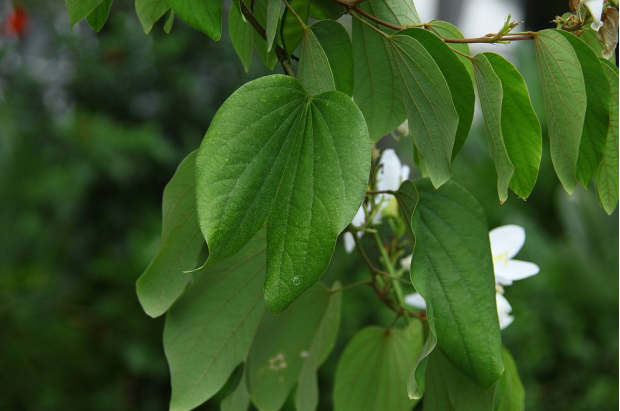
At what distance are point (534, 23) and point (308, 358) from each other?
5.22 m

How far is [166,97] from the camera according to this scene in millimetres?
2645

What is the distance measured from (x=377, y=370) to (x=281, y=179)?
0.30 metres

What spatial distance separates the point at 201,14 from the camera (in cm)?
38

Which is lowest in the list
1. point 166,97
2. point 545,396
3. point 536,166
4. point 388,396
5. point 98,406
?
point 545,396

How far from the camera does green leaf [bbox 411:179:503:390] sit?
42cm

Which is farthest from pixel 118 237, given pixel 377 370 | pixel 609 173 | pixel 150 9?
pixel 609 173

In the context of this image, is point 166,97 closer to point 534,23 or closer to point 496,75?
point 496,75

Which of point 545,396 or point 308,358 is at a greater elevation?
point 308,358

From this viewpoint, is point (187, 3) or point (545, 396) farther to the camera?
point (545, 396)

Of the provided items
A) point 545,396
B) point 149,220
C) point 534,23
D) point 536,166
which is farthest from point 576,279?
point 534,23

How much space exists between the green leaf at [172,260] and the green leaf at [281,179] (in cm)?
12

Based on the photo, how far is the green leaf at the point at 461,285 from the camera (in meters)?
0.42

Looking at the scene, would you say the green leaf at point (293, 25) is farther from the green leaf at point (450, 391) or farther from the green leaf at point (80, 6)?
the green leaf at point (450, 391)

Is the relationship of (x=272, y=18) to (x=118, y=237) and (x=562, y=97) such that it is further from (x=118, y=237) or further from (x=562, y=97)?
(x=118, y=237)
